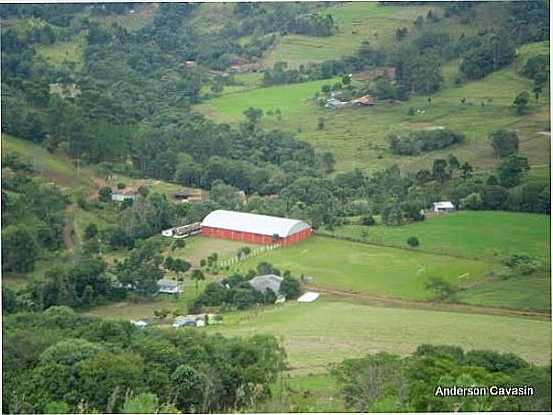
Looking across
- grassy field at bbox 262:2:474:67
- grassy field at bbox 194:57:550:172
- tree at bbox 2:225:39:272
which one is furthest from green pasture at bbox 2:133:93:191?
grassy field at bbox 262:2:474:67

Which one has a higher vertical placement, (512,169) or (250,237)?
(512,169)

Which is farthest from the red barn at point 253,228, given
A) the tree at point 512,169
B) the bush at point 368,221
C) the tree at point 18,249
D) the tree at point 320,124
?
the tree at point 512,169

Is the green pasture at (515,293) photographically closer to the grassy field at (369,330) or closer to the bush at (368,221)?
the grassy field at (369,330)

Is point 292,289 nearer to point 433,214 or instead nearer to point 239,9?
point 433,214

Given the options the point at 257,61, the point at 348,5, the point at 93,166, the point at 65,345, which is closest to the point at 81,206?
the point at 93,166

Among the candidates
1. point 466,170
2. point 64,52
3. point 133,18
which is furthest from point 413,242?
point 64,52

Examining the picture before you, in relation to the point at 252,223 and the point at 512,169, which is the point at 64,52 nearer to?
the point at 252,223
